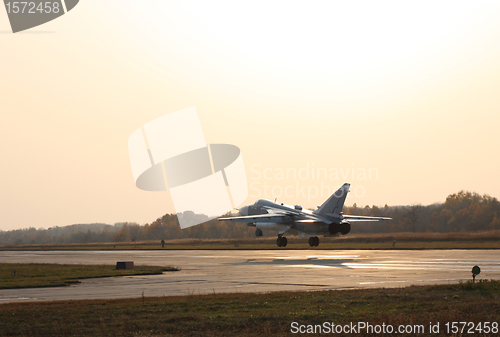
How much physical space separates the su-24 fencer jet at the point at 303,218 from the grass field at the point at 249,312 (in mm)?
34206

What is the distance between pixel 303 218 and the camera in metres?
55.2

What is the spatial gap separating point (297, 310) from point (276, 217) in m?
42.9

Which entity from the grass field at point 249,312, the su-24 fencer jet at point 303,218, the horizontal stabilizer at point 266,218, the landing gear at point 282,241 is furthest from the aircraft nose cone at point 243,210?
the grass field at point 249,312

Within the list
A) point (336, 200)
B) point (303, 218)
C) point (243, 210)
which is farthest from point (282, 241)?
point (336, 200)

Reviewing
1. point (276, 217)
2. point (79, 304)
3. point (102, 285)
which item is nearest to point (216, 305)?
point (79, 304)

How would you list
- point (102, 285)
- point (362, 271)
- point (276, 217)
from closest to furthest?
point (102, 285) < point (362, 271) < point (276, 217)

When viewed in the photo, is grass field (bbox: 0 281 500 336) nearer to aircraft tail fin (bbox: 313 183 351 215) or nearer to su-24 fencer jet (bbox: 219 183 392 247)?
su-24 fencer jet (bbox: 219 183 392 247)

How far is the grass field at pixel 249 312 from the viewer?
490 inches

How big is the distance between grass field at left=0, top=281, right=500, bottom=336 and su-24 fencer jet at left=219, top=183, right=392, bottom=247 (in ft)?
112

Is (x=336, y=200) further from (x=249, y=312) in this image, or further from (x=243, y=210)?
(x=249, y=312)

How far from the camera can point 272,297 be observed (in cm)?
1727

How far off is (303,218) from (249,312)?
135ft

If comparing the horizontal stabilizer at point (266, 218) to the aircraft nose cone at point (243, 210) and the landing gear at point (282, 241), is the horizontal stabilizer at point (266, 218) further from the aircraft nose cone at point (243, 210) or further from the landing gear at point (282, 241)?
the aircraft nose cone at point (243, 210)

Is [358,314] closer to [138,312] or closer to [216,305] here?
[216,305]
